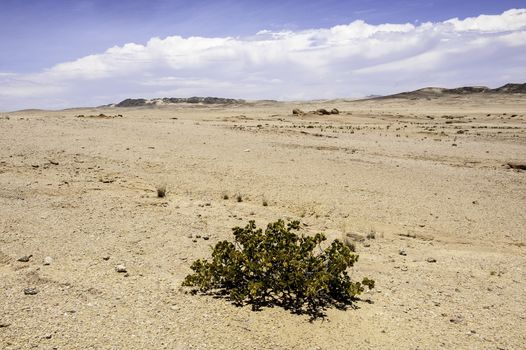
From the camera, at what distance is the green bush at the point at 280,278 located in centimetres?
532

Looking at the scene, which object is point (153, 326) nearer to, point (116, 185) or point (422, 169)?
point (116, 185)

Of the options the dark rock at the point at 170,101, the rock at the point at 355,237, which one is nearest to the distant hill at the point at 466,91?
the dark rock at the point at 170,101

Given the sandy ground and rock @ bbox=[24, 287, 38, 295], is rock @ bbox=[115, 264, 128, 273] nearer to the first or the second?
the sandy ground

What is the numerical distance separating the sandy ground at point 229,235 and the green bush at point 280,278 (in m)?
0.22

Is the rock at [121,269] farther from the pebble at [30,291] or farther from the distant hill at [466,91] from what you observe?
the distant hill at [466,91]

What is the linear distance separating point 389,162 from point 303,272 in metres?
11.1

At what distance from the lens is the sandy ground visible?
4766mm

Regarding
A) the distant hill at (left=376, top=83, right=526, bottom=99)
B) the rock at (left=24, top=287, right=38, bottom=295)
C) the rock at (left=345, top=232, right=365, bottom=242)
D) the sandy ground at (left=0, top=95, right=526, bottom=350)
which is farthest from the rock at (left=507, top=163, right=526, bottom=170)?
the distant hill at (left=376, top=83, right=526, bottom=99)

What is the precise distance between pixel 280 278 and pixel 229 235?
2.60 metres

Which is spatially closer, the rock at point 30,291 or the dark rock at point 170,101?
the rock at point 30,291

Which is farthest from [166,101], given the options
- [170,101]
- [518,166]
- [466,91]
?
[518,166]

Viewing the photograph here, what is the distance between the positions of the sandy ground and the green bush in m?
0.22

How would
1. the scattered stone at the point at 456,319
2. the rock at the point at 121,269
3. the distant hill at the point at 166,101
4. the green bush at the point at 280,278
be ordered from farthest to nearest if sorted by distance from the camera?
the distant hill at the point at 166,101 < the rock at the point at 121,269 < the green bush at the point at 280,278 < the scattered stone at the point at 456,319

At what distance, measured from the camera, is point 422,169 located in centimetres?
1483
